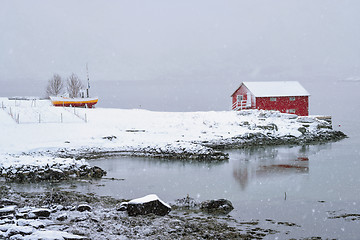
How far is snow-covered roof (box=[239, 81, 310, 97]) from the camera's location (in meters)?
52.1

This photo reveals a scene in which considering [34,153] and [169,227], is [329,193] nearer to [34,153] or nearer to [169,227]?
[169,227]

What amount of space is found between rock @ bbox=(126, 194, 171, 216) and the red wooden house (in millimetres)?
38684

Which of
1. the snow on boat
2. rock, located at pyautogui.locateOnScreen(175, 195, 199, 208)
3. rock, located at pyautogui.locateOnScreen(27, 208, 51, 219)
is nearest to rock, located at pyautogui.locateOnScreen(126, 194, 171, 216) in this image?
rock, located at pyautogui.locateOnScreen(175, 195, 199, 208)

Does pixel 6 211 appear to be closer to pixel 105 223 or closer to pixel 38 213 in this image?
pixel 38 213

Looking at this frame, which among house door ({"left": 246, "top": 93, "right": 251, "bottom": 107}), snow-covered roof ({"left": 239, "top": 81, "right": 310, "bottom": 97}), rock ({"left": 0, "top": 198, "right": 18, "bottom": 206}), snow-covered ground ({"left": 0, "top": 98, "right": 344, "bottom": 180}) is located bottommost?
rock ({"left": 0, "top": 198, "right": 18, "bottom": 206})

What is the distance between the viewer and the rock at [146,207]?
13930mm

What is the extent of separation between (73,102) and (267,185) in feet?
144

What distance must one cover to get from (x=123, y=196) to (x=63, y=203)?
2.97m

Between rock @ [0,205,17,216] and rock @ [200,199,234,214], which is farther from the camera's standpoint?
rock @ [200,199,234,214]

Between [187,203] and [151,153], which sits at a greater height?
[151,153]

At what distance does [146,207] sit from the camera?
14.0m

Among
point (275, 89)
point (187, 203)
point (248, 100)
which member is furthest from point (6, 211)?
point (275, 89)

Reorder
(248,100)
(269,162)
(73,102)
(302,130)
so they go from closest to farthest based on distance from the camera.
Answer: (269,162) → (302,130) → (248,100) → (73,102)

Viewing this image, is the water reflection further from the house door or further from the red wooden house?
the house door
